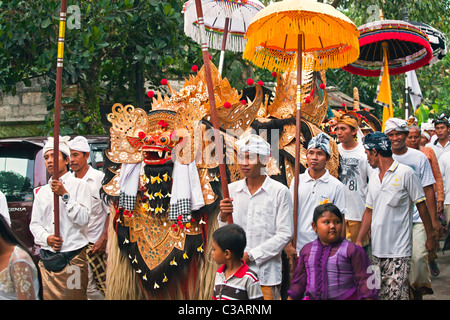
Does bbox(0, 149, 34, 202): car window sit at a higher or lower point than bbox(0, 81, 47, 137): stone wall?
lower

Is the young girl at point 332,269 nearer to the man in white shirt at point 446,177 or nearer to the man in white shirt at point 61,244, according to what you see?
the man in white shirt at point 61,244

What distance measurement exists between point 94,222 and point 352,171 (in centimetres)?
262

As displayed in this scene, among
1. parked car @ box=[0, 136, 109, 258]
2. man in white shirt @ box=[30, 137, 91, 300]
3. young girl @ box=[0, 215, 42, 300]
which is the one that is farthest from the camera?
parked car @ box=[0, 136, 109, 258]

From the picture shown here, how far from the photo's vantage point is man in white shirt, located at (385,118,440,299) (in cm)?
524

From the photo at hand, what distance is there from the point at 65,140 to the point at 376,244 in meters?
2.85

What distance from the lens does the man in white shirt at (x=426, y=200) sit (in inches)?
206

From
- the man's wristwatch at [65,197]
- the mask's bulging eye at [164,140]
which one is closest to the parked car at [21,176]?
the man's wristwatch at [65,197]

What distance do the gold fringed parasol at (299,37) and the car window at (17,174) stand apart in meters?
2.83

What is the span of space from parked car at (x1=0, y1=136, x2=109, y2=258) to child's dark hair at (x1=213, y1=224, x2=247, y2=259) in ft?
11.3

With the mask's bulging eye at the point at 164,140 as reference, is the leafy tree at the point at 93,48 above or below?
above

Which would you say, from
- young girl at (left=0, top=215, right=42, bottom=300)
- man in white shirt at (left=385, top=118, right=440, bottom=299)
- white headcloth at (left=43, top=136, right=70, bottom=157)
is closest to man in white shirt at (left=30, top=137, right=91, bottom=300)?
white headcloth at (left=43, top=136, right=70, bottom=157)

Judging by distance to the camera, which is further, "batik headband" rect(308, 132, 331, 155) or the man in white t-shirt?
the man in white t-shirt

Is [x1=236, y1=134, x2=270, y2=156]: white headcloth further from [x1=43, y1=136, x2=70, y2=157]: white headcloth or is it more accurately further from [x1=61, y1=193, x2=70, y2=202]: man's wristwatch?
[x1=43, y1=136, x2=70, y2=157]: white headcloth
